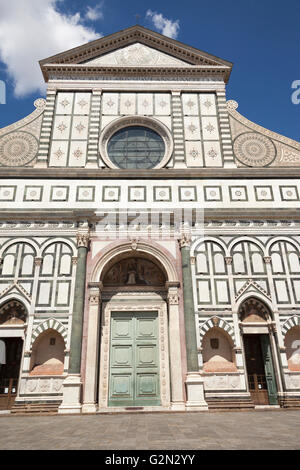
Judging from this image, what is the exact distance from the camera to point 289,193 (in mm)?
14211

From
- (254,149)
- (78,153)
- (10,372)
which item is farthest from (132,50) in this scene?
(10,372)

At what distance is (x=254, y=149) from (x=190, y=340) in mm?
8946

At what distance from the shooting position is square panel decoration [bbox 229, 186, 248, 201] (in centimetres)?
1412

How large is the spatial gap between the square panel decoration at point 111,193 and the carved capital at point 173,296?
428cm

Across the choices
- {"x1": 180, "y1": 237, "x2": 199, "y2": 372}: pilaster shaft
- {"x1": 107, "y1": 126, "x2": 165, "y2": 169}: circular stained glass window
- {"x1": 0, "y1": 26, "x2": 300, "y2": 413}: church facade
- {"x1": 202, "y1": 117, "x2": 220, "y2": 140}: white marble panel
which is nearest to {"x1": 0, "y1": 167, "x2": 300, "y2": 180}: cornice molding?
{"x1": 0, "y1": 26, "x2": 300, "y2": 413}: church facade

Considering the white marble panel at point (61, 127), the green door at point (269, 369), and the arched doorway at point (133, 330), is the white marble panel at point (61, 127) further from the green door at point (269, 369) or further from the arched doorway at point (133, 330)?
the green door at point (269, 369)

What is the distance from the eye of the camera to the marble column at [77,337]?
10.8 meters

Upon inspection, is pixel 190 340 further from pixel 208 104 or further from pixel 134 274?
pixel 208 104

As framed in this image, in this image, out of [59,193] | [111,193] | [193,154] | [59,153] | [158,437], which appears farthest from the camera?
[193,154]

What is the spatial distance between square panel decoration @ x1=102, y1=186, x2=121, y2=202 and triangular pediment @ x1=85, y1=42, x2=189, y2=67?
685cm

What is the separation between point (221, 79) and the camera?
54.9 ft

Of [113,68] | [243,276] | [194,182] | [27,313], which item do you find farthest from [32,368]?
[113,68]

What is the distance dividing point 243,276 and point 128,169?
6336 millimetres

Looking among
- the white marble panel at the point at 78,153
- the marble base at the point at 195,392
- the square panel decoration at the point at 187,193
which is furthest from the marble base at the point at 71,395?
the white marble panel at the point at 78,153
